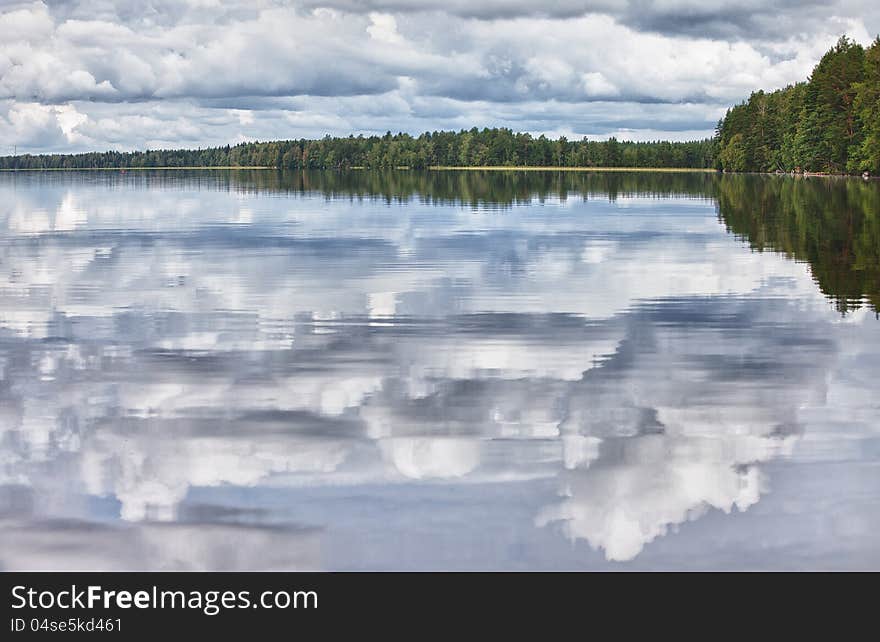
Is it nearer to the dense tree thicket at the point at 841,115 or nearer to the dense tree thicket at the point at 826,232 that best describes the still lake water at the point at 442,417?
the dense tree thicket at the point at 826,232

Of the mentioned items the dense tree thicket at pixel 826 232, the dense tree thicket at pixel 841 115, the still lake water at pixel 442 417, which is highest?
the dense tree thicket at pixel 841 115

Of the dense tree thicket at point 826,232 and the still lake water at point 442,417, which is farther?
the dense tree thicket at point 826,232

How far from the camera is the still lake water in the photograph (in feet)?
39.8

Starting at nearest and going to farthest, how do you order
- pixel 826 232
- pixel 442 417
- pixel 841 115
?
pixel 442 417, pixel 826 232, pixel 841 115

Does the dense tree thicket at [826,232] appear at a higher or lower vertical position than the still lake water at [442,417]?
higher

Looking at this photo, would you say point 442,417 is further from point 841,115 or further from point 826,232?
point 841,115

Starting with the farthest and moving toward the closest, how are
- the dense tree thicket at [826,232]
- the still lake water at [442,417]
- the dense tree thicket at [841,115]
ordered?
the dense tree thicket at [841,115] < the dense tree thicket at [826,232] < the still lake water at [442,417]

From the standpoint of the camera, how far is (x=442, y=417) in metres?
17.4

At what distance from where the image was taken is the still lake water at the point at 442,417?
12117 millimetres

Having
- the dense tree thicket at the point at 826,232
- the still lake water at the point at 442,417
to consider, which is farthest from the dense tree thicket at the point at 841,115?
the still lake water at the point at 442,417

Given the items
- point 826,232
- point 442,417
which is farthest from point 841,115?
point 442,417

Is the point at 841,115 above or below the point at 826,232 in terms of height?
above

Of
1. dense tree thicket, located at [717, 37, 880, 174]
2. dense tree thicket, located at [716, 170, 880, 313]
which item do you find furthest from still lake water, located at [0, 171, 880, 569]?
dense tree thicket, located at [717, 37, 880, 174]

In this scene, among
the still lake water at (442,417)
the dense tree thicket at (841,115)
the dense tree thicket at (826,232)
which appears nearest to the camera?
the still lake water at (442,417)
